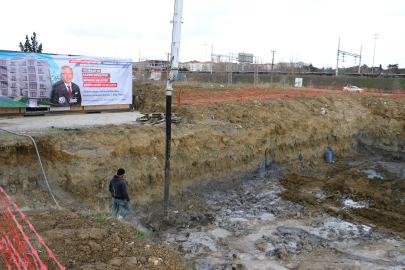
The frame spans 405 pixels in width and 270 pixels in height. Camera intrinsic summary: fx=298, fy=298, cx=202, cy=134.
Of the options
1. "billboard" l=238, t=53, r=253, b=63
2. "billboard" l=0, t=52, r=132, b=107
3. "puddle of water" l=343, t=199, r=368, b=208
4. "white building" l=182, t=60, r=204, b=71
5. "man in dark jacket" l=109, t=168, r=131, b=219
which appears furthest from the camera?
"white building" l=182, t=60, r=204, b=71

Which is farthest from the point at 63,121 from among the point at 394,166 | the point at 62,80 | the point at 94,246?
the point at 394,166

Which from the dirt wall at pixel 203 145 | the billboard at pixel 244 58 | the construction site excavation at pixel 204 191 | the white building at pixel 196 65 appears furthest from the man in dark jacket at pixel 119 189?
the white building at pixel 196 65

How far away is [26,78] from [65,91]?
5.17 ft

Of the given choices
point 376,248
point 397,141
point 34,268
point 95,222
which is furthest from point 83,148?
point 397,141

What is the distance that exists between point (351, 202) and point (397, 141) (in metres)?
9.91

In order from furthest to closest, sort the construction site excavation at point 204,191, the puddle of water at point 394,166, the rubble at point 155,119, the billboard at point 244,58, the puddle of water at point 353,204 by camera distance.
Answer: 1. the billboard at point 244,58
2. the puddle of water at point 394,166
3. the rubble at point 155,119
4. the puddle of water at point 353,204
5. the construction site excavation at point 204,191

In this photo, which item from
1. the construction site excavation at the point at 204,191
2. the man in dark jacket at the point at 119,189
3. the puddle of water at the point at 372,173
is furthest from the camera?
the puddle of water at the point at 372,173

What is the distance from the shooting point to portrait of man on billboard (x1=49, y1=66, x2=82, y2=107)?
508 inches

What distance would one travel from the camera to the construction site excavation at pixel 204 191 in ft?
19.2

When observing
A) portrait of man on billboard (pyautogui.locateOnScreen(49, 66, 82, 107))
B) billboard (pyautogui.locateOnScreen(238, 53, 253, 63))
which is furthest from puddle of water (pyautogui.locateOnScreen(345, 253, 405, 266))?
billboard (pyautogui.locateOnScreen(238, 53, 253, 63))

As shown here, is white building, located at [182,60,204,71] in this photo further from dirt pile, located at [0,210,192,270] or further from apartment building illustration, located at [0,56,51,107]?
dirt pile, located at [0,210,192,270]

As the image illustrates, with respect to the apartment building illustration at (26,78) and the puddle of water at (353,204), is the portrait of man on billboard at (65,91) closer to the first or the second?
the apartment building illustration at (26,78)

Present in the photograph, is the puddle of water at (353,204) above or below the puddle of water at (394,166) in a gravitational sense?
below

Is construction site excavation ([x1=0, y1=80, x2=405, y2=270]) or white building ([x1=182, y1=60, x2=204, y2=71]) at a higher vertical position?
white building ([x1=182, y1=60, x2=204, y2=71])
